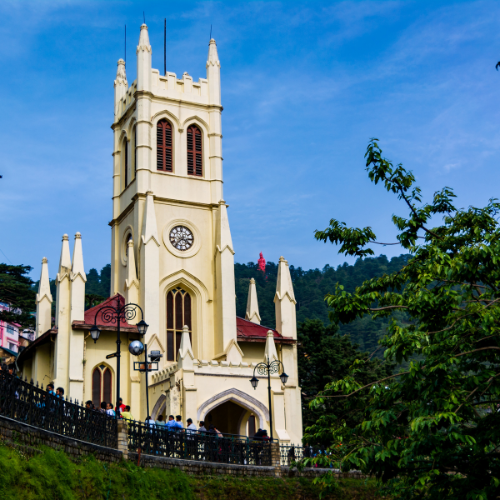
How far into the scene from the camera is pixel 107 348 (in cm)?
3494

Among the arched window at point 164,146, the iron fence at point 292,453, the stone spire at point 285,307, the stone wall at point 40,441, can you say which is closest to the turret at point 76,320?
the arched window at point 164,146

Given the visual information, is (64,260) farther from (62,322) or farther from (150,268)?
(150,268)

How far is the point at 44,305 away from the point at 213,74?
1596 cm

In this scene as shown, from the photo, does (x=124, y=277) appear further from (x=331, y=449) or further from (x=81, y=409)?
(x=331, y=449)

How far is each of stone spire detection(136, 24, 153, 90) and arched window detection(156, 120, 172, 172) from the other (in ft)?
7.15

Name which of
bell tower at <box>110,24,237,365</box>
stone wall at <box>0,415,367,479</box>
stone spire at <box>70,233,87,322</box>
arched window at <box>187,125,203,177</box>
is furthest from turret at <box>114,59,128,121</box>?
stone wall at <box>0,415,367,479</box>

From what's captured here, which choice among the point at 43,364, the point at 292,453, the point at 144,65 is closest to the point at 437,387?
the point at 292,453

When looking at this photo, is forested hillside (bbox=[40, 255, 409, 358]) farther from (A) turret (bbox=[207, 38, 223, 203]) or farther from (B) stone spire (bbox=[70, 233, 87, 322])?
(B) stone spire (bbox=[70, 233, 87, 322])

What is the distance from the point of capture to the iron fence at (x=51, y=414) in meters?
13.3

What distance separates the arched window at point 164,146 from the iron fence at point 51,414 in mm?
23137

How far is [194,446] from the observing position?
22125 mm

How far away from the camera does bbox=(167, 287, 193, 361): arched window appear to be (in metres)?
36.9

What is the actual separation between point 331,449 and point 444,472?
222 cm

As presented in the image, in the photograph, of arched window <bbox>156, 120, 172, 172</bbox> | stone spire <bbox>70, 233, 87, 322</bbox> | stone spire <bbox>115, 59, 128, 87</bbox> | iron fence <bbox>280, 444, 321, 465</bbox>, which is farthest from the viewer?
stone spire <bbox>115, 59, 128, 87</bbox>
